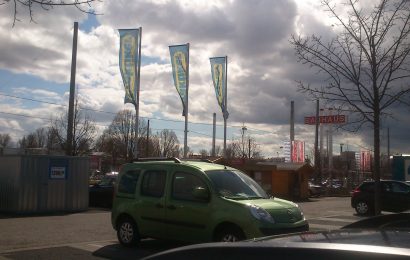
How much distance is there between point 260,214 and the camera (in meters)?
9.11

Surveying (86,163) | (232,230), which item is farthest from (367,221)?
(86,163)

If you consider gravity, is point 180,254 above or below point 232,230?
above

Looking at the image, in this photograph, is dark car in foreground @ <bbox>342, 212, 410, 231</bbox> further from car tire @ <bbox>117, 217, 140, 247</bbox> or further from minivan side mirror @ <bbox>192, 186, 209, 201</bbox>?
car tire @ <bbox>117, 217, 140, 247</bbox>

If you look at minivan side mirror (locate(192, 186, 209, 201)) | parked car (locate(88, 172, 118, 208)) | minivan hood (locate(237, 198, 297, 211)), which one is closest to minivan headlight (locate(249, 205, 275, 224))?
minivan hood (locate(237, 198, 297, 211))

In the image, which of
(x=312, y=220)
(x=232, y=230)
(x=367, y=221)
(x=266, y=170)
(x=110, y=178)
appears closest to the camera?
(x=367, y=221)

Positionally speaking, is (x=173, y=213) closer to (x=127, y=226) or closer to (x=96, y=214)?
(x=127, y=226)

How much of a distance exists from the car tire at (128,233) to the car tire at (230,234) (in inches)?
91.5

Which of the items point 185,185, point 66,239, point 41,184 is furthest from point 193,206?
point 41,184

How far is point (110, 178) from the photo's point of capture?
78.8 feet

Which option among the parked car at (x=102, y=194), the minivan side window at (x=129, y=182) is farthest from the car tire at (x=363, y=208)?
the minivan side window at (x=129, y=182)

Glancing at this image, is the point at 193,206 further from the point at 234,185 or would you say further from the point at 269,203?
the point at 269,203

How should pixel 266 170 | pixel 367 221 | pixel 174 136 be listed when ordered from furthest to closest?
1. pixel 174 136
2. pixel 266 170
3. pixel 367 221

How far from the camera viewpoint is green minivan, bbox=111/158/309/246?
9227 mm

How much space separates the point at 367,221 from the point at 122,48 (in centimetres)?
2876
